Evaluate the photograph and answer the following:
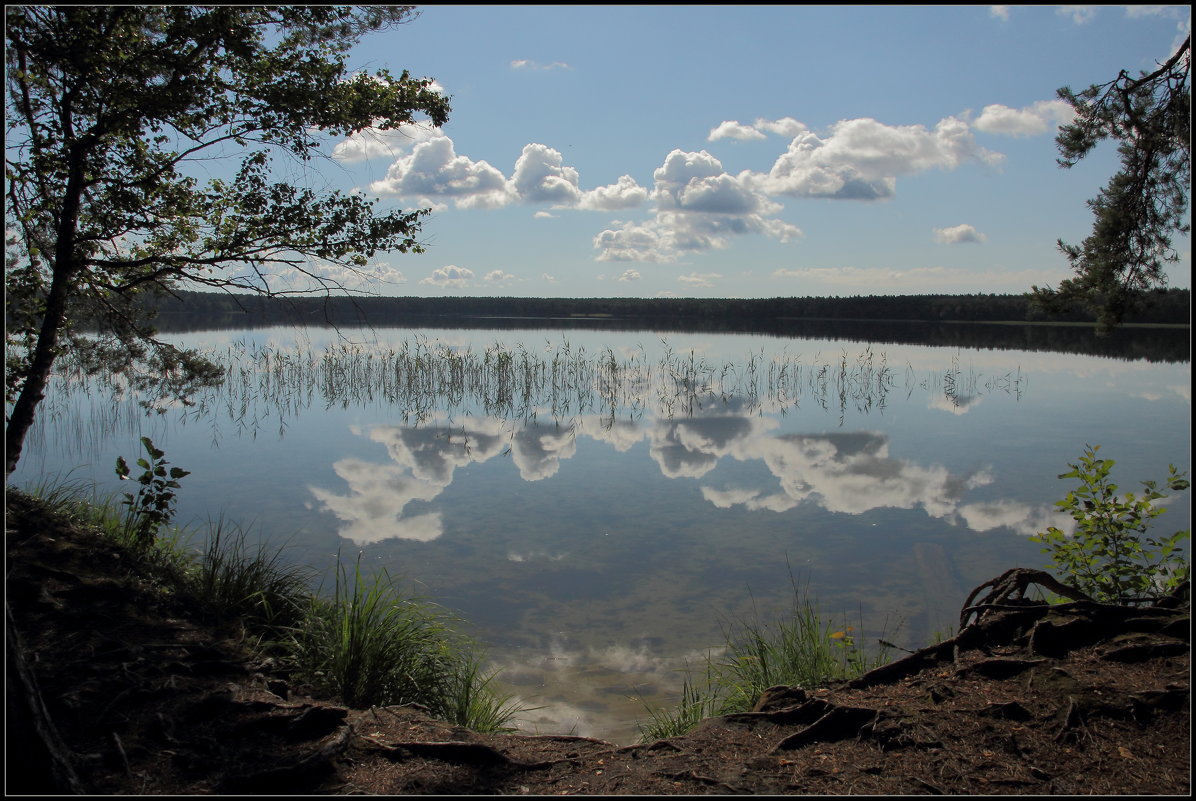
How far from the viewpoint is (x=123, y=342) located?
5605 millimetres

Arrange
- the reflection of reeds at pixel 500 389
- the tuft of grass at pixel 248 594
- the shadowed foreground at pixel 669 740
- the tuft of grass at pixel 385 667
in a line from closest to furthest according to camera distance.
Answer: the shadowed foreground at pixel 669 740
the tuft of grass at pixel 385 667
the tuft of grass at pixel 248 594
the reflection of reeds at pixel 500 389

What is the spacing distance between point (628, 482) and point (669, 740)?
291 inches

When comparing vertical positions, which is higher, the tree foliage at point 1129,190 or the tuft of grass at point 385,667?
the tree foliage at point 1129,190

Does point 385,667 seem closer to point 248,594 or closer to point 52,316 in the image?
point 248,594

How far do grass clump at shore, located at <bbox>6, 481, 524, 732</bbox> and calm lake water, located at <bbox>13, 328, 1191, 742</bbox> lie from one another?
0.49m

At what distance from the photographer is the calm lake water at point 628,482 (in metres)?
6.36

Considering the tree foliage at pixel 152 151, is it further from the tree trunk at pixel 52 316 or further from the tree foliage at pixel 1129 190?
the tree foliage at pixel 1129 190

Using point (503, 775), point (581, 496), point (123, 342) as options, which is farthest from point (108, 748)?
point (581, 496)

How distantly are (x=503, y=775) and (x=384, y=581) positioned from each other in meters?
3.95

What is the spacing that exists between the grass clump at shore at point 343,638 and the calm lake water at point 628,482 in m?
0.49

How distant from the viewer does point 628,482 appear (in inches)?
432

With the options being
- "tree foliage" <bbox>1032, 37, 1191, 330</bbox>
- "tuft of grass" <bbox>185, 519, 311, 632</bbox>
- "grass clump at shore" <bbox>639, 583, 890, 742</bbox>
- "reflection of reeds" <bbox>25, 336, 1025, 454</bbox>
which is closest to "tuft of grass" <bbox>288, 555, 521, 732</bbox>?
"tuft of grass" <bbox>185, 519, 311, 632</bbox>

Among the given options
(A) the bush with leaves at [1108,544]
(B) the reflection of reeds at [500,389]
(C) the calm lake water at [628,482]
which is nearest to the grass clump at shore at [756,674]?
(C) the calm lake water at [628,482]

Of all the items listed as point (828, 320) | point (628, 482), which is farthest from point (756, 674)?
point (828, 320)
